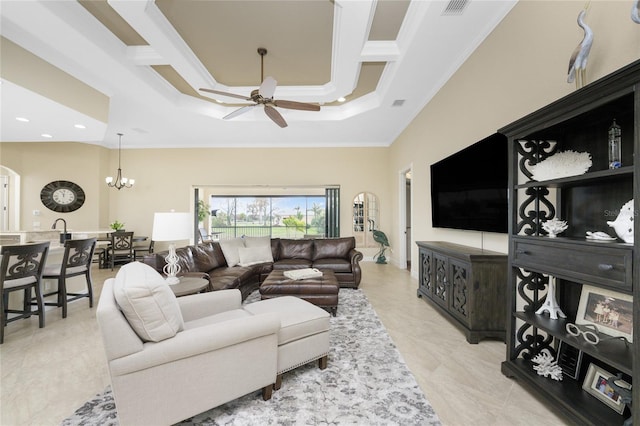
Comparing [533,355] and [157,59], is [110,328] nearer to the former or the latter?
[533,355]

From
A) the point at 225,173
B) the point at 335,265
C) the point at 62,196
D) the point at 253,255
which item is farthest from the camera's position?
the point at 225,173

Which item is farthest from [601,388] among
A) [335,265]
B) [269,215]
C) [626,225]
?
[269,215]

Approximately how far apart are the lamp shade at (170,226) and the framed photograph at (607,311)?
121 inches

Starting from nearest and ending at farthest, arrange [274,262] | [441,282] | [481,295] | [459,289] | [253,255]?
[481,295] → [459,289] → [441,282] → [253,255] → [274,262]

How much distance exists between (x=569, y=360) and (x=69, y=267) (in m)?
5.31

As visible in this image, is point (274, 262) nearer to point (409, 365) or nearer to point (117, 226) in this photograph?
point (409, 365)

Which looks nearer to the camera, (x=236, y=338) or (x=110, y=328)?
(x=110, y=328)

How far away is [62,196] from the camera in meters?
6.63

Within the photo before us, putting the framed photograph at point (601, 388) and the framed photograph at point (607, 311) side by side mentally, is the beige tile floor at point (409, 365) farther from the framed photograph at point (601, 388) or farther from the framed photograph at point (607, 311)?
the framed photograph at point (607, 311)

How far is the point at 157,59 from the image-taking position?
3576mm

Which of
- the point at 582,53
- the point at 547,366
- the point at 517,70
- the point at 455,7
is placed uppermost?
the point at 455,7

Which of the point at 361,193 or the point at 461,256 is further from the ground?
the point at 361,193

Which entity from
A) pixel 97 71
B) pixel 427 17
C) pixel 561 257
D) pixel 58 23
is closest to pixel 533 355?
pixel 561 257

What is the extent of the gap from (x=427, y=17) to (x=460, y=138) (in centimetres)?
150
